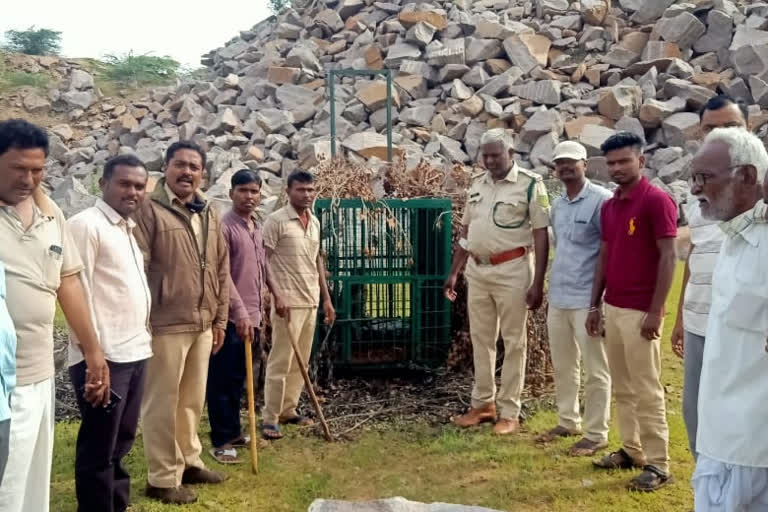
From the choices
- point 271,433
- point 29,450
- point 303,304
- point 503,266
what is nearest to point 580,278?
point 503,266

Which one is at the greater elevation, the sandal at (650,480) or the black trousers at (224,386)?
the black trousers at (224,386)

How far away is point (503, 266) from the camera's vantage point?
4730 mm

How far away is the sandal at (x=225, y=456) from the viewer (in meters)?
4.34

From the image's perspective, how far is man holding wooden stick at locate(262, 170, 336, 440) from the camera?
4.72 meters

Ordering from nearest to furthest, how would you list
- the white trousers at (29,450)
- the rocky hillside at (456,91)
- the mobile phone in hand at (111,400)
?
the white trousers at (29,450), the mobile phone in hand at (111,400), the rocky hillside at (456,91)

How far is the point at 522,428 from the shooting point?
491 centimetres

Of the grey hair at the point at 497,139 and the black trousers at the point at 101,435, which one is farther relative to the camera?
the grey hair at the point at 497,139

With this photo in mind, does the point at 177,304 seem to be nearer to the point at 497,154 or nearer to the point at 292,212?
the point at 292,212

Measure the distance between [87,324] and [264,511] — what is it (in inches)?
59.6

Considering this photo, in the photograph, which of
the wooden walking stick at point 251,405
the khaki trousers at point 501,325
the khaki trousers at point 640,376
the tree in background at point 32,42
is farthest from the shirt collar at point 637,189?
the tree in background at point 32,42

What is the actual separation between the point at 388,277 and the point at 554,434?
185 cm

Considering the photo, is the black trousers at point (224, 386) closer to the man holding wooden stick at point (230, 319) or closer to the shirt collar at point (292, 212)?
the man holding wooden stick at point (230, 319)

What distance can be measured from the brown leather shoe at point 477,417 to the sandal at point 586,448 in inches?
28.7

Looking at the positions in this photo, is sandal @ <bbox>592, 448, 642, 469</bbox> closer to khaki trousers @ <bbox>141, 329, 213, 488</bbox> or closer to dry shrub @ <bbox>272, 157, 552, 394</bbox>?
dry shrub @ <bbox>272, 157, 552, 394</bbox>
